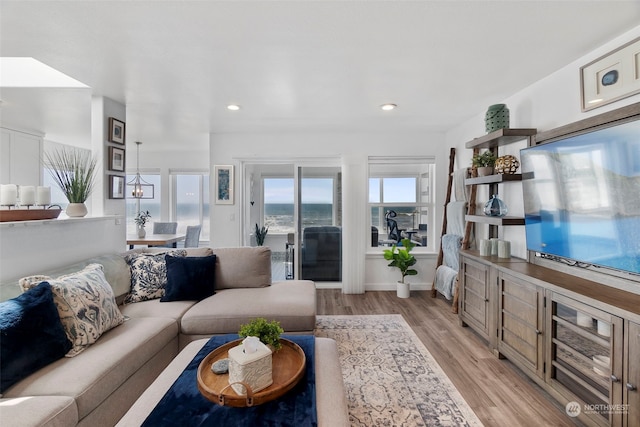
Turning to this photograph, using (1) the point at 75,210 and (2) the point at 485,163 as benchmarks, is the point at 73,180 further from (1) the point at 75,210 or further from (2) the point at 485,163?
(2) the point at 485,163

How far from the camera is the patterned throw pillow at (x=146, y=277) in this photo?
8.55 feet

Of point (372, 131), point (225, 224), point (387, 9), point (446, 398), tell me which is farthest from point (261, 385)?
point (372, 131)

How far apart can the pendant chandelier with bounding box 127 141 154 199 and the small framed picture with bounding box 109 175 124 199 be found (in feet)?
8.47

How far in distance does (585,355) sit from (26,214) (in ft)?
12.3

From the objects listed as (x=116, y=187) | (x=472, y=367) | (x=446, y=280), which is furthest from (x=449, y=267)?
(x=116, y=187)

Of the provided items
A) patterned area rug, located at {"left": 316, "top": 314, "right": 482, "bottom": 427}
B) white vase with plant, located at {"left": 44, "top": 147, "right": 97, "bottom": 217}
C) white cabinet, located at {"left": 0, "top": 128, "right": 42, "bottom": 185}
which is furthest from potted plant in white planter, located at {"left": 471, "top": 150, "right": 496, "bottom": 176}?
white cabinet, located at {"left": 0, "top": 128, "right": 42, "bottom": 185}

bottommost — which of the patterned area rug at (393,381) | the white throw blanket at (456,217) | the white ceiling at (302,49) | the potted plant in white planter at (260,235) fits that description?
the patterned area rug at (393,381)

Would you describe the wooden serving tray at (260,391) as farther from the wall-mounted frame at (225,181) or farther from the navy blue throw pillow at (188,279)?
the wall-mounted frame at (225,181)

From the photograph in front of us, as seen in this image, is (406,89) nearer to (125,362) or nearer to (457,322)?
(457,322)

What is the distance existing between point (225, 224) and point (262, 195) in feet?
4.16

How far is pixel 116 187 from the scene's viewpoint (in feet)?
10.1

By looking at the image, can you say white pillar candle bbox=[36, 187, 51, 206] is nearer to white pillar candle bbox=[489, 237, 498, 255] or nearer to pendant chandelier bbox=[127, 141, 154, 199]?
pendant chandelier bbox=[127, 141, 154, 199]

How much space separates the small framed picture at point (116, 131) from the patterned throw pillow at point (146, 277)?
1.27 m

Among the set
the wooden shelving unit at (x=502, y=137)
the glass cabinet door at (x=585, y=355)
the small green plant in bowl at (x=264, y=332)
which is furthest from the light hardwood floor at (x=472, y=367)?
the wooden shelving unit at (x=502, y=137)
